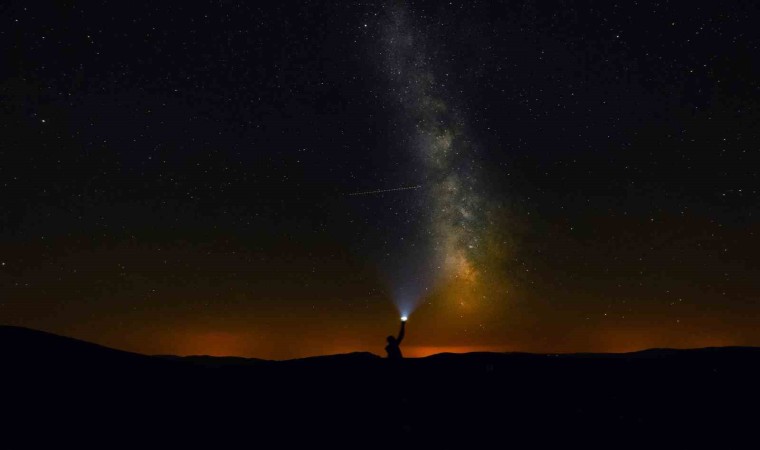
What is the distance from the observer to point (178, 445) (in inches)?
422

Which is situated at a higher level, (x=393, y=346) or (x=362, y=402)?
(x=393, y=346)

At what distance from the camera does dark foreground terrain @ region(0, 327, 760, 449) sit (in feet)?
36.9

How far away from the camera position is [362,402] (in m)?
13.6

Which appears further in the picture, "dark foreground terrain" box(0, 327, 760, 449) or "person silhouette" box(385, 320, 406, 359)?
"person silhouette" box(385, 320, 406, 359)

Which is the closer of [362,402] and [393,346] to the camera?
[362,402]

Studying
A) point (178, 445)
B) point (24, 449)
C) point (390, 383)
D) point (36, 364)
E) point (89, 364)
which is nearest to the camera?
point (24, 449)

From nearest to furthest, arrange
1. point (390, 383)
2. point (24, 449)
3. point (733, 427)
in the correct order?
point (24, 449), point (733, 427), point (390, 383)

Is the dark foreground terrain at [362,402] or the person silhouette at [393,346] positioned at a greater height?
the person silhouette at [393,346]

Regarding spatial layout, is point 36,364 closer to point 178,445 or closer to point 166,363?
point 166,363

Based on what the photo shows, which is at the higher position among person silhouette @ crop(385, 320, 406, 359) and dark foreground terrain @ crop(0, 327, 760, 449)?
person silhouette @ crop(385, 320, 406, 359)

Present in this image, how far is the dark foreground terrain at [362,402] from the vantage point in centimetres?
1126

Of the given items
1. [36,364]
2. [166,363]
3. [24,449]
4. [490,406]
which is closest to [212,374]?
[166,363]

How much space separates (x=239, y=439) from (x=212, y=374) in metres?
4.42

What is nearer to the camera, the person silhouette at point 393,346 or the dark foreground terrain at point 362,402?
the dark foreground terrain at point 362,402
